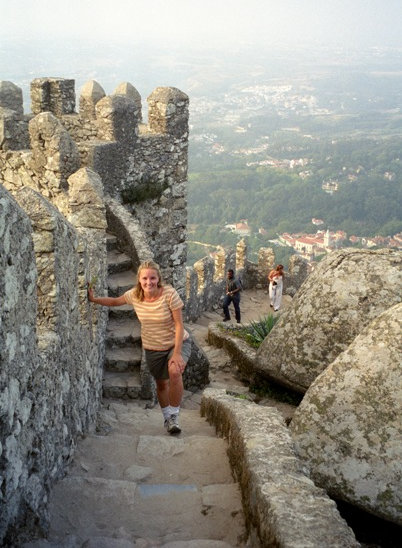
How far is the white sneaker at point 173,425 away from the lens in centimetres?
512

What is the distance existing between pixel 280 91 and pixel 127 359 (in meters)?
163

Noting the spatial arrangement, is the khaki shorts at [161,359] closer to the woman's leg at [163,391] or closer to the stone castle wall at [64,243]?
the woman's leg at [163,391]

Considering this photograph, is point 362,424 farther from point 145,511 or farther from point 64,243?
point 64,243

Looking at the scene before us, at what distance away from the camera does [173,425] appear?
16.9 ft

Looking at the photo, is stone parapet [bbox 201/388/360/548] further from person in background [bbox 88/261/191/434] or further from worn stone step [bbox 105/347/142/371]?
worn stone step [bbox 105/347/142/371]

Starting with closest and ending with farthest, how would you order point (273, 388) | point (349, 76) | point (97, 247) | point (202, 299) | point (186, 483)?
point (186, 483) < point (97, 247) < point (273, 388) < point (202, 299) < point (349, 76)

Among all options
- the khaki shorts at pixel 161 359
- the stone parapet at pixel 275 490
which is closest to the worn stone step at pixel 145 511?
the stone parapet at pixel 275 490

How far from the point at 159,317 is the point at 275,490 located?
2230mm

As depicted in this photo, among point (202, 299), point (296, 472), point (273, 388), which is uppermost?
point (296, 472)

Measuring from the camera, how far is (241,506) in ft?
11.3

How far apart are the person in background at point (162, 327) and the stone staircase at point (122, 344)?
5.67 ft

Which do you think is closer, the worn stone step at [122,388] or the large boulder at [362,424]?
the large boulder at [362,424]

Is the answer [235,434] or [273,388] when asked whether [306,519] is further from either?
[273,388]

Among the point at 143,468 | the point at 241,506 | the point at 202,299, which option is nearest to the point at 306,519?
the point at 241,506
